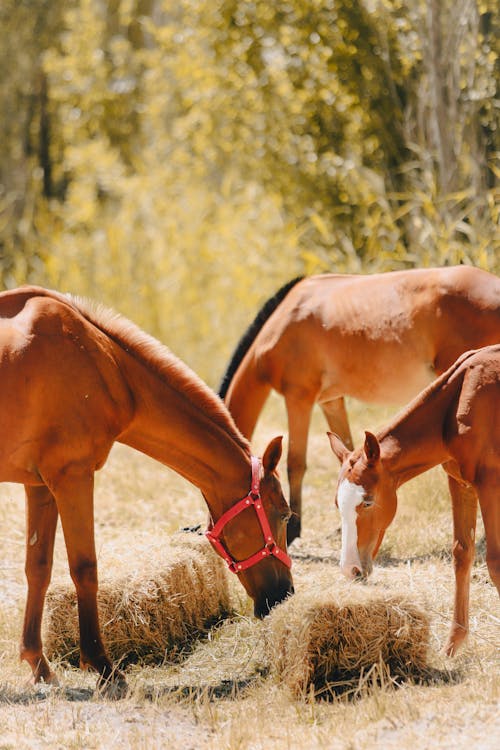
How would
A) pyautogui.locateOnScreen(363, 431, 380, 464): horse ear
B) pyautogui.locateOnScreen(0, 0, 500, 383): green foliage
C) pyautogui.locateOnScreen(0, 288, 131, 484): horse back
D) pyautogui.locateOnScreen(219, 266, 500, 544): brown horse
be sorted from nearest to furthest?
1. pyautogui.locateOnScreen(0, 288, 131, 484): horse back
2. pyautogui.locateOnScreen(363, 431, 380, 464): horse ear
3. pyautogui.locateOnScreen(219, 266, 500, 544): brown horse
4. pyautogui.locateOnScreen(0, 0, 500, 383): green foliage

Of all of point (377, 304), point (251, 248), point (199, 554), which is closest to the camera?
point (199, 554)

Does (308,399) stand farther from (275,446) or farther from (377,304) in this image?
(275,446)

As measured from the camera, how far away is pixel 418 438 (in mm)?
4965

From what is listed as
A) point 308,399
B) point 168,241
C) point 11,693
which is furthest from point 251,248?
point 11,693

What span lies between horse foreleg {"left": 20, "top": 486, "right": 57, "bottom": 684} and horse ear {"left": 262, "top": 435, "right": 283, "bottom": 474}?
42.1 inches

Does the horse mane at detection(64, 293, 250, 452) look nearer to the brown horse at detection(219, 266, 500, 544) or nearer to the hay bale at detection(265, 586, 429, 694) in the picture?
the hay bale at detection(265, 586, 429, 694)

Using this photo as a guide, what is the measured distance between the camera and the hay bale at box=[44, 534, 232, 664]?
5.16 meters

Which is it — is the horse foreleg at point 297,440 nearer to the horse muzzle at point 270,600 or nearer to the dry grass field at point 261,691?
the dry grass field at point 261,691

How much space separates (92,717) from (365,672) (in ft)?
3.84

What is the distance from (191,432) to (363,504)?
0.87m

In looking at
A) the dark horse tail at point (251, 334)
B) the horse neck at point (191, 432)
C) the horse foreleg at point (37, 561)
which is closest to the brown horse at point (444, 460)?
the horse neck at point (191, 432)

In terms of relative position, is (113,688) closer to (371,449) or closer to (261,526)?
(261,526)

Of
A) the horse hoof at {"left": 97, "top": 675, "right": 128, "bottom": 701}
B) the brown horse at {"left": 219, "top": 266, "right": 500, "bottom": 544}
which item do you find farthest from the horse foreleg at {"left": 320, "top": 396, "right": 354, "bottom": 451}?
the horse hoof at {"left": 97, "top": 675, "right": 128, "bottom": 701}

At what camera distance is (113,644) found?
5152 mm
